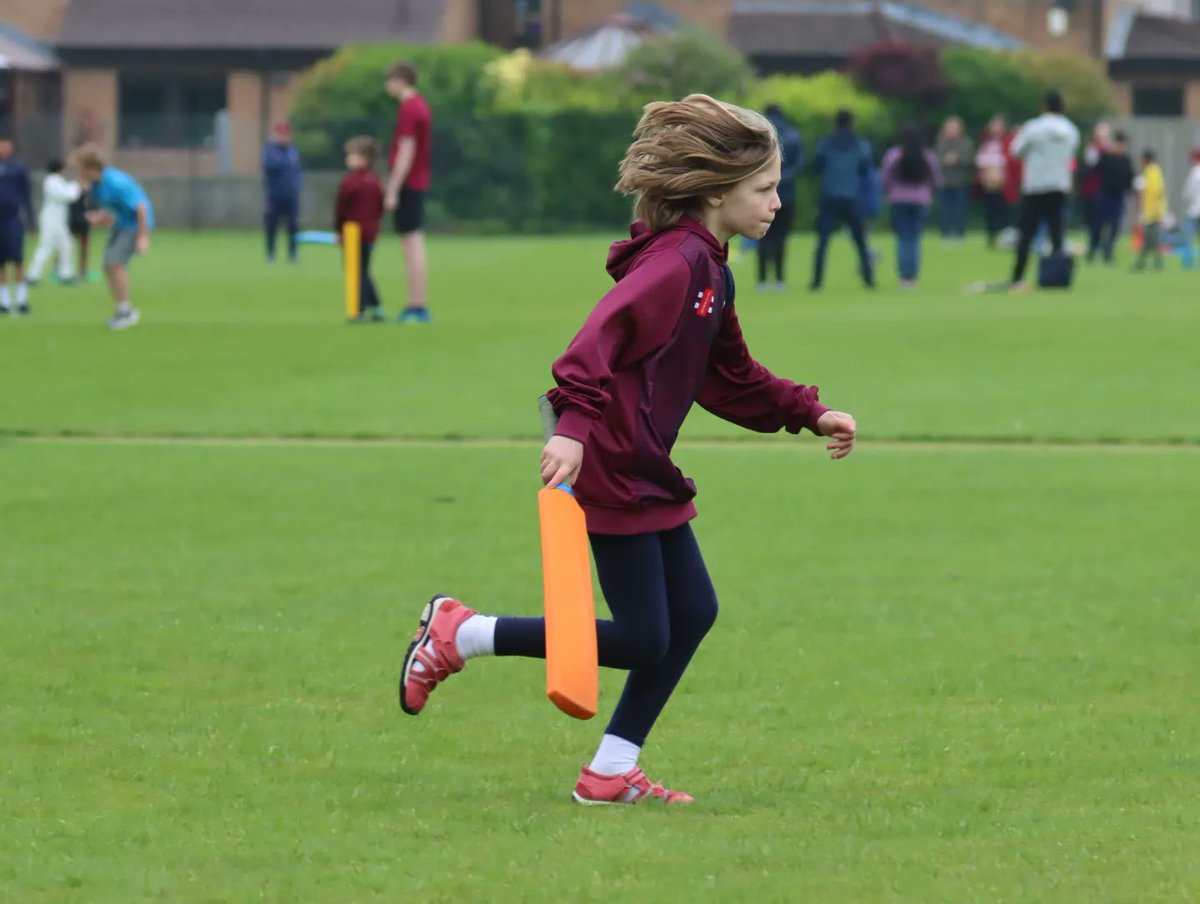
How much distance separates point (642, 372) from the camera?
186 inches

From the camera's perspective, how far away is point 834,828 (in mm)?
4566

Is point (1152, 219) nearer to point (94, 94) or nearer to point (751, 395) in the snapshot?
point (751, 395)

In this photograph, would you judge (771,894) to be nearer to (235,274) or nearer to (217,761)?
(217,761)

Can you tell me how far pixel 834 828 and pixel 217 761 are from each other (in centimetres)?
152

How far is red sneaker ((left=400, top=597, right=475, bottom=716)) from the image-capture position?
16.6ft

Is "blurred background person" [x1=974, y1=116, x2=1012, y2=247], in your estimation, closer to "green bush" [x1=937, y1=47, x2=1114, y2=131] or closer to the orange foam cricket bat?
"green bush" [x1=937, y1=47, x2=1114, y2=131]

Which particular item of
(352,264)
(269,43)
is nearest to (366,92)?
(269,43)

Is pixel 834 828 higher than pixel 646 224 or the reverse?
the reverse

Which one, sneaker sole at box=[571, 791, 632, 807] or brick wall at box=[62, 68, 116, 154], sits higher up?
brick wall at box=[62, 68, 116, 154]

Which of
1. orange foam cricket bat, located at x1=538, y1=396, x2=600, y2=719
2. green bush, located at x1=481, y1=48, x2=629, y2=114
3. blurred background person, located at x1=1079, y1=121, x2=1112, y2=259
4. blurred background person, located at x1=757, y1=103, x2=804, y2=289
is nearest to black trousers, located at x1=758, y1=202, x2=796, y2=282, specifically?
blurred background person, located at x1=757, y1=103, x2=804, y2=289

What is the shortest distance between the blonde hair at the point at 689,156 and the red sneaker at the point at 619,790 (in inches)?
47.1

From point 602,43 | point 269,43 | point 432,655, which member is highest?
point 602,43

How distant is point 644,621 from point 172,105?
5163 cm

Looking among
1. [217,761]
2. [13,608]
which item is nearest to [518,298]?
[13,608]
